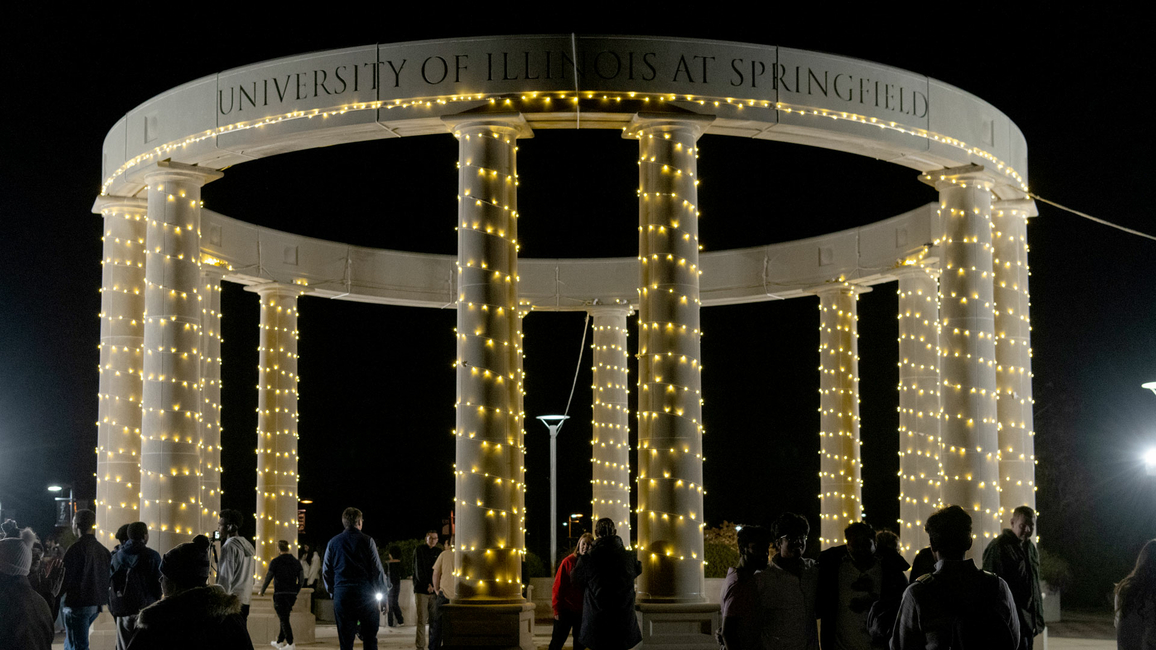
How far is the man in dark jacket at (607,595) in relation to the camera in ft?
48.6

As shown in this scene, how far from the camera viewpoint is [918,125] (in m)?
21.1

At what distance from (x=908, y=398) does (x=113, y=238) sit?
1748 cm

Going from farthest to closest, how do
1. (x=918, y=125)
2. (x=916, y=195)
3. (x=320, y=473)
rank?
(x=320, y=473)
(x=916, y=195)
(x=918, y=125)

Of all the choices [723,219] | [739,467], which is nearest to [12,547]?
[723,219]

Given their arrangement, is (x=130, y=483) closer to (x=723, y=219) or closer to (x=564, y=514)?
(x=723, y=219)

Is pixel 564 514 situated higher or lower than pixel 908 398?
lower

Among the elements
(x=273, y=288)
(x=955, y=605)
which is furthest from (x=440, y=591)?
(x=955, y=605)

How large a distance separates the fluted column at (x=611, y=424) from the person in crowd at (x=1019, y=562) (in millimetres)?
19914

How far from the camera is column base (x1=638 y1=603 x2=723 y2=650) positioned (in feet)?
61.1

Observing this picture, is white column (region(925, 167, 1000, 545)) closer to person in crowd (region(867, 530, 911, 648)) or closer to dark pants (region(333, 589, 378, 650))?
person in crowd (region(867, 530, 911, 648))

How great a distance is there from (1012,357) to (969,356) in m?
2.39

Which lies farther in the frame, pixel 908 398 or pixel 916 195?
pixel 916 195

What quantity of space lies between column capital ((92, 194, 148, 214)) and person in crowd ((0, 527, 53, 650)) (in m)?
13.9

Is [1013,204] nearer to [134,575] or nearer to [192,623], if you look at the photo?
[134,575]
